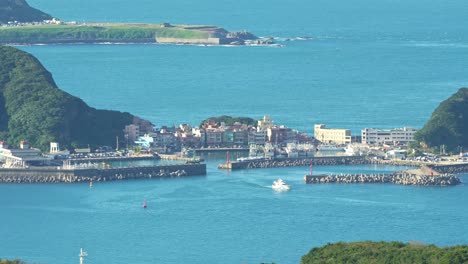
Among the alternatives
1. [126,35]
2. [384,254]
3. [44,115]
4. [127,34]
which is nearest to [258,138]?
[44,115]

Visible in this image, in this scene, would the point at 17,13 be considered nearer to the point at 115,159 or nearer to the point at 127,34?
the point at 127,34

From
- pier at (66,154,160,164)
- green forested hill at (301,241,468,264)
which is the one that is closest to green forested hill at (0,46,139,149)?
pier at (66,154,160,164)

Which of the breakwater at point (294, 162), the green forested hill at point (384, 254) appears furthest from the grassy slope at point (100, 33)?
the green forested hill at point (384, 254)

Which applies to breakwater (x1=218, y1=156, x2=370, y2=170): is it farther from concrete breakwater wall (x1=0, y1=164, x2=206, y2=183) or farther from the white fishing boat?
the white fishing boat

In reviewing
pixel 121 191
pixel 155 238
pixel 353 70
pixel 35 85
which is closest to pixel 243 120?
pixel 35 85

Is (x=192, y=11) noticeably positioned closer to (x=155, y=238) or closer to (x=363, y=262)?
(x=155, y=238)

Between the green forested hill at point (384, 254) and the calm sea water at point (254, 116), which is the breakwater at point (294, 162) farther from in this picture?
the green forested hill at point (384, 254)

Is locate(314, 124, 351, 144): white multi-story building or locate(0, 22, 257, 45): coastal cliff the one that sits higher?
locate(0, 22, 257, 45): coastal cliff
